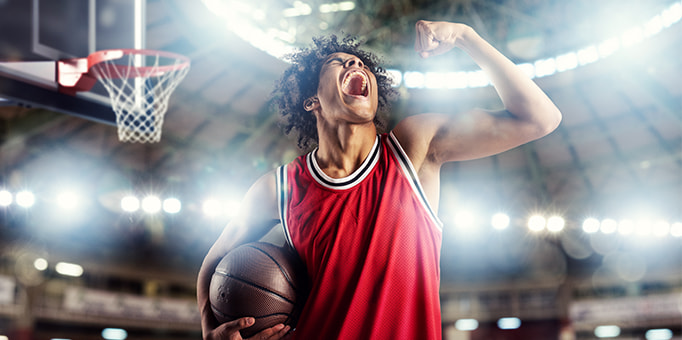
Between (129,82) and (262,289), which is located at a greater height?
(129,82)

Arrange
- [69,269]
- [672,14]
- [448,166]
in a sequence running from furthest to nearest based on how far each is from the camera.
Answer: [448,166]
[69,269]
[672,14]

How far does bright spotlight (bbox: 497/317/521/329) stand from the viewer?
13.9 m

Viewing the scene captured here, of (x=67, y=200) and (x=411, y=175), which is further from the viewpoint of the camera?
(x=67, y=200)

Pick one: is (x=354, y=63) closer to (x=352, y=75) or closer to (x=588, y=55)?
(x=352, y=75)

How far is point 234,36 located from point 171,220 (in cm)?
446

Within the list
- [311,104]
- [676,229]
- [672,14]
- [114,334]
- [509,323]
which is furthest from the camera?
[509,323]

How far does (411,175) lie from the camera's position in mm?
1684

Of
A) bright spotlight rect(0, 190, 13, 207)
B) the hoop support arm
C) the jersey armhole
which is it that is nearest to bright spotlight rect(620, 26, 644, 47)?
the hoop support arm

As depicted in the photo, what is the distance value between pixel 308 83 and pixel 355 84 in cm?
22

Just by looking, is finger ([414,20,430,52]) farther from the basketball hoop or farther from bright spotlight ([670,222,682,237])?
bright spotlight ([670,222,682,237])

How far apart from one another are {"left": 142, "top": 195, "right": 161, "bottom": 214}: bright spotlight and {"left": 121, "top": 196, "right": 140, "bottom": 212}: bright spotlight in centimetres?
16

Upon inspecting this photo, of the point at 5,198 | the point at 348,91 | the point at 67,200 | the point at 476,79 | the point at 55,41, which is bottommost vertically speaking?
the point at 348,91

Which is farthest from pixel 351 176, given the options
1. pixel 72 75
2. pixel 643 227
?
pixel 643 227

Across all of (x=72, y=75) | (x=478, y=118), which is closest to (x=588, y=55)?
(x=72, y=75)
